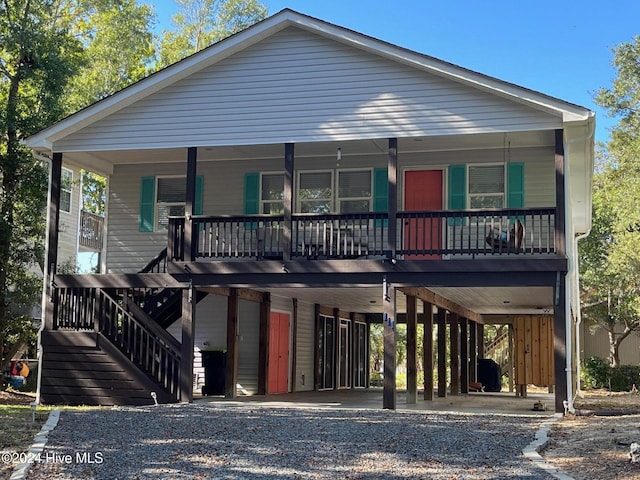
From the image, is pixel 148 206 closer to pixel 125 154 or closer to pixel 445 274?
pixel 125 154

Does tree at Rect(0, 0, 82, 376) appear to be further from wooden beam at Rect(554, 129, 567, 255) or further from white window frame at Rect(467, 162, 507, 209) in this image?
wooden beam at Rect(554, 129, 567, 255)

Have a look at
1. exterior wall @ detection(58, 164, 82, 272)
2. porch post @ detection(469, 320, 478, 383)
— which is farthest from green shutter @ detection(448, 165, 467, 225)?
exterior wall @ detection(58, 164, 82, 272)

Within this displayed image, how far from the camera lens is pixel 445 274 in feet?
46.3

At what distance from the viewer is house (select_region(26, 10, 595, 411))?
14.2 metres

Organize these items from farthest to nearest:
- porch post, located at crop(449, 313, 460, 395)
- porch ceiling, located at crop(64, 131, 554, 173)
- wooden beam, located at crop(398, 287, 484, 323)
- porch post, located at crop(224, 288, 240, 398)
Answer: porch post, located at crop(449, 313, 460, 395), porch post, located at crop(224, 288, 240, 398), porch ceiling, located at crop(64, 131, 554, 173), wooden beam, located at crop(398, 287, 484, 323)

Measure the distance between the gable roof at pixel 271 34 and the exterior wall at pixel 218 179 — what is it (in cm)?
247

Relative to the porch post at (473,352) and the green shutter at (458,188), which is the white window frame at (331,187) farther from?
the porch post at (473,352)

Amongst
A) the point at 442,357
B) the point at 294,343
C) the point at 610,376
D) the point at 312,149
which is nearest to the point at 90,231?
the point at 294,343

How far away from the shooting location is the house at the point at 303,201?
14172 millimetres

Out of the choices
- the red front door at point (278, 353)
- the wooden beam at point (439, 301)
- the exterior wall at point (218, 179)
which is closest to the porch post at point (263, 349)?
the red front door at point (278, 353)

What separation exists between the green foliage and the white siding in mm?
14892

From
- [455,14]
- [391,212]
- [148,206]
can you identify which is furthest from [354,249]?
[455,14]

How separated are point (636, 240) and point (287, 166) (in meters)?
15.2

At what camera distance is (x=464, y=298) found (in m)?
18.3
